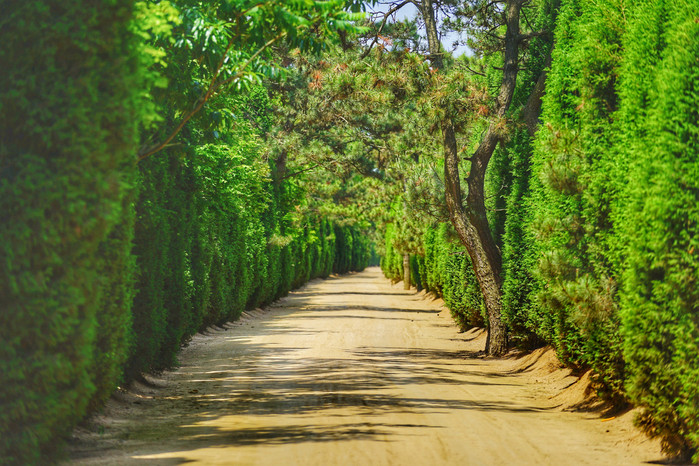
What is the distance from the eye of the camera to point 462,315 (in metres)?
22.1

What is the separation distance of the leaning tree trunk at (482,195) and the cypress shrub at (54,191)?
36.5 ft

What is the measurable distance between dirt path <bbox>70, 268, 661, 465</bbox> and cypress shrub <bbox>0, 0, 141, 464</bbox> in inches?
49.0

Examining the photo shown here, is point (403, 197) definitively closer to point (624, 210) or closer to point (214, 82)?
→ point (214, 82)

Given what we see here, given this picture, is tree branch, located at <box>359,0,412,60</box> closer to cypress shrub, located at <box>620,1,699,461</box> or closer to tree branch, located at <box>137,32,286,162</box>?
tree branch, located at <box>137,32,286,162</box>

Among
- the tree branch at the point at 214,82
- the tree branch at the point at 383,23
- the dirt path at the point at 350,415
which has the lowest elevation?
the dirt path at the point at 350,415

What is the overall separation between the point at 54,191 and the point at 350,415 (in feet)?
15.2

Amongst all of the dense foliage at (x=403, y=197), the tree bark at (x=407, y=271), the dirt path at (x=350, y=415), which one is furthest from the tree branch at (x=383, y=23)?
the tree bark at (x=407, y=271)

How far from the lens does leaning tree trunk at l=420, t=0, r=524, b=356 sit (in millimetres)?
16797

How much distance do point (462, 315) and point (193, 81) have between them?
524 inches

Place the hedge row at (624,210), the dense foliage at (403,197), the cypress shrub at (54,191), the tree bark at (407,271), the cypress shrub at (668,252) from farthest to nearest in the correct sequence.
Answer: the tree bark at (407,271) → the hedge row at (624,210) → the cypress shrub at (668,252) → the dense foliage at (403,197) → the cypress shrub at (54,191)

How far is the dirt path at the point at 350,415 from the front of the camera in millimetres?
7180

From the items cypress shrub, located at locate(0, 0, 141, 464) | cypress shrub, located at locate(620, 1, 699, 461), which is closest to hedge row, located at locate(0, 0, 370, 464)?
cypress shrub, located at locate(0, 0, 141, 464)

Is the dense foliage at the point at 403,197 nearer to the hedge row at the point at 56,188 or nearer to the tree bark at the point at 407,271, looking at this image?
the hedge row at the point at 56,188

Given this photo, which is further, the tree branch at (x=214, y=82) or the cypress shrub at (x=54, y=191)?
the tree branch at (x=214, y=82)
